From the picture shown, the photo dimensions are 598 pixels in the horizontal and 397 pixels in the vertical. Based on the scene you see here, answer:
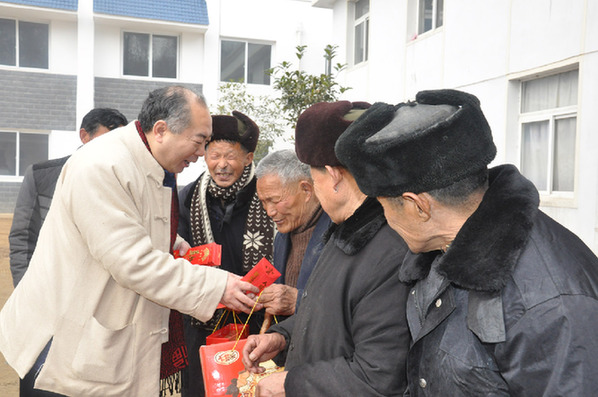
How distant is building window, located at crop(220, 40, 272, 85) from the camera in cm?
1711

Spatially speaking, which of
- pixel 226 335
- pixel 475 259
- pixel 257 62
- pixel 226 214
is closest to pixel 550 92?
pixel 226 214

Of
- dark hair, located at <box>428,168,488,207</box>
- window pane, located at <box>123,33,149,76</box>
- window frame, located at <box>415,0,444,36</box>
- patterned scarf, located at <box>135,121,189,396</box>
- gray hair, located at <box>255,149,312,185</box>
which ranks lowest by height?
patterned scarf, located at <box>135,121,189,396</box>

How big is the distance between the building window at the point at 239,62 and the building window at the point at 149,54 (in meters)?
1.51

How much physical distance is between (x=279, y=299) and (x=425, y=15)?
8766 mm

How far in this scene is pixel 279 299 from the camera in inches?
97.7

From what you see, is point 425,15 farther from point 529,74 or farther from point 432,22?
point 529,74

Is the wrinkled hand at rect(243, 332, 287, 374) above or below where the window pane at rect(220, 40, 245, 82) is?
below

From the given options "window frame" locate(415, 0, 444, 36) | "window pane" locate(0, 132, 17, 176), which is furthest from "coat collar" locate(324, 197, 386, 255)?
"window pane" locate(0, 132, 17, 176)

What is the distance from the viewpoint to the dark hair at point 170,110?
8.46 feet

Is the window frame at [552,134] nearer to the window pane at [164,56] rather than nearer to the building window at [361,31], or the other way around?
the building window at [361,31]

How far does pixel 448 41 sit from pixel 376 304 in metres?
8.23

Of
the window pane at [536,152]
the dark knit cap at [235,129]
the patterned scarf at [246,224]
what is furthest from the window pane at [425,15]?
the patterned scarf at [246,224]

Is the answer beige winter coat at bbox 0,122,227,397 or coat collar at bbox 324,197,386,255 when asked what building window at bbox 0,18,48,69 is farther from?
coat collar at bbox 324,197,386,255

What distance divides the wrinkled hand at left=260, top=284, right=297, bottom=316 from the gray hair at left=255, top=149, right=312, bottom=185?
512 mm
